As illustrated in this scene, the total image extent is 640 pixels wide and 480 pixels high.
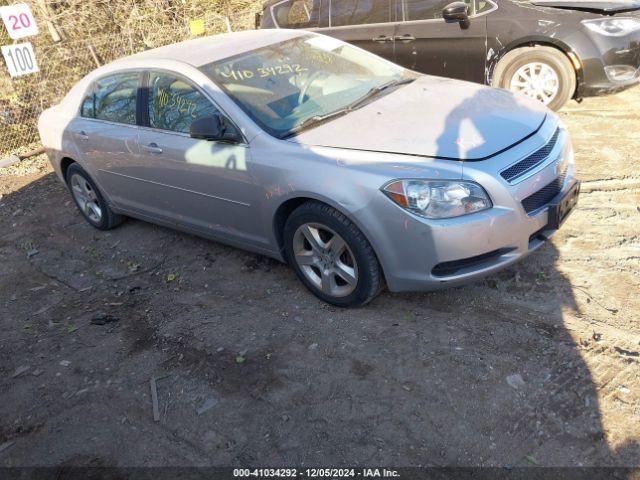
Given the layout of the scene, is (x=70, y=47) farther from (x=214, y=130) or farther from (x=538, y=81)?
(x=538, y=81)

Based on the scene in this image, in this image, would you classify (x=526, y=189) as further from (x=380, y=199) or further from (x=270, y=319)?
(x=270, y=319)

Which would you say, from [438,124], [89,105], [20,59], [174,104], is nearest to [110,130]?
[89,105]

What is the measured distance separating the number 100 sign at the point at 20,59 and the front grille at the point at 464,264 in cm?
821

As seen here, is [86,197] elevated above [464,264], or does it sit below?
below

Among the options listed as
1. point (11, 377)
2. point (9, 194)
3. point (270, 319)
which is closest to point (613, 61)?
point (270, 319)

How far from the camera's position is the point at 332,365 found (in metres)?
3.35

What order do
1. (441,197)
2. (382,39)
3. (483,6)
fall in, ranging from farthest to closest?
1. (382,39)
2. (483,6)
3. (441,197)

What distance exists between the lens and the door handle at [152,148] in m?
4.43

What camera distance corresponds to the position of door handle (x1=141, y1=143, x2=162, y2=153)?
174 inches

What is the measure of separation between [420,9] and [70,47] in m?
6.40

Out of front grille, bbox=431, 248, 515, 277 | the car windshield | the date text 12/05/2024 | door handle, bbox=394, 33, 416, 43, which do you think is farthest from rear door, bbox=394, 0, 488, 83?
the date text 12/05/2024

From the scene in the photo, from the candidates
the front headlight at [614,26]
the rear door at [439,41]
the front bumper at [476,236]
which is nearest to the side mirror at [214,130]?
the front bumper at [476,236]

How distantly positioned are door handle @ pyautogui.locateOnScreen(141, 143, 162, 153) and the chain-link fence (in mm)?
5737

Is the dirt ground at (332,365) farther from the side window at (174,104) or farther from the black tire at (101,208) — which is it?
the side window at (174,104)
